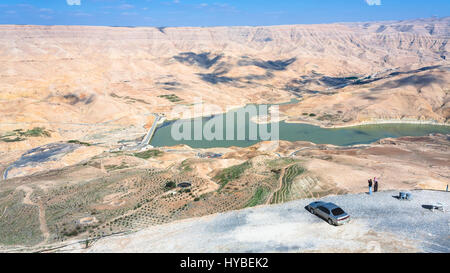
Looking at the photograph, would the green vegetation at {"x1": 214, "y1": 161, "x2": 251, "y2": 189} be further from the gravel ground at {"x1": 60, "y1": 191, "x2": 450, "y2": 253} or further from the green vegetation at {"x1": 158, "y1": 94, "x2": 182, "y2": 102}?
the green vegetation at {"x1": 158, "y1": 94, "x2": 182, "y2": 102}

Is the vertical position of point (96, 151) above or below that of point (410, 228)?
below

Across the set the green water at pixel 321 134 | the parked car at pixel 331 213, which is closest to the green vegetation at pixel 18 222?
Answer: the parked car at pixel 331 213

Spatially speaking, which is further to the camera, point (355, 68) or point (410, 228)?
point (355, 68)

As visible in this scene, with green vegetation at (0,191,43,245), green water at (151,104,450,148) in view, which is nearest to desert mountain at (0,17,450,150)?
green water at (151,104,450,148)

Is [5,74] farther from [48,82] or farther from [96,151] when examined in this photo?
[96,151]

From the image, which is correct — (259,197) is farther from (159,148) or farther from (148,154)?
(159,148)

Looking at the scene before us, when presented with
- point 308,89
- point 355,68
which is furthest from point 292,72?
point 355,68
